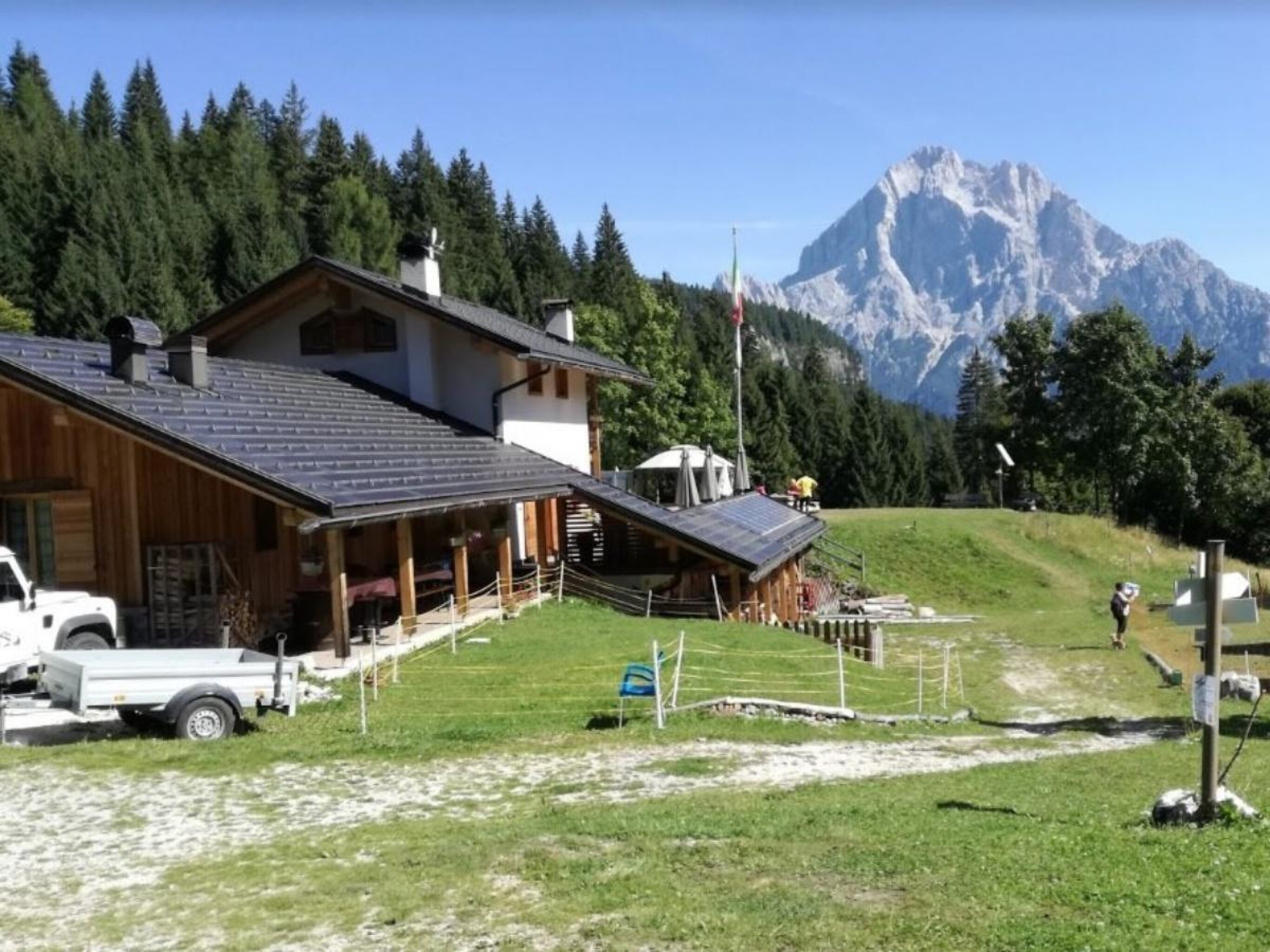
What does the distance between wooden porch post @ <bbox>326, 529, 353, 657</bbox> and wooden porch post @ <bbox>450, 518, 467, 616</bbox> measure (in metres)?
4.58

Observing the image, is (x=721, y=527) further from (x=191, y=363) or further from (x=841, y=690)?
(x=191, y=363)

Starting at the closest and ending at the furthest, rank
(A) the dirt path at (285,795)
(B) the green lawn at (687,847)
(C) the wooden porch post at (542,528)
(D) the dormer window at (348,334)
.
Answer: (B) the green lawn at (687,847) → (A) the dirt path at (285,795) → (C) the wooden porch post at (542,528) → (D) the dormer window at (348,334)

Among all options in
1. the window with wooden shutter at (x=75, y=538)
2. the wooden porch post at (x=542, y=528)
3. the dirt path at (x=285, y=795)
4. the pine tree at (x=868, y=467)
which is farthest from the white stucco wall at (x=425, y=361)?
the pine tree at (x=868, y=467)

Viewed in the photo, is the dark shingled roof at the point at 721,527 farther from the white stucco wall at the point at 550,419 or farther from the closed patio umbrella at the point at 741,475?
the closed patio umbrella at the point at 741,475

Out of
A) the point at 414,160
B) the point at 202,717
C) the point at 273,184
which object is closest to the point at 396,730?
the point at 202,717

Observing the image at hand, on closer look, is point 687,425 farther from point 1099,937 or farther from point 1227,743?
point 1099,937

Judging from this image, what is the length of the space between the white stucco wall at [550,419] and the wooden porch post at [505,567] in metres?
4.63

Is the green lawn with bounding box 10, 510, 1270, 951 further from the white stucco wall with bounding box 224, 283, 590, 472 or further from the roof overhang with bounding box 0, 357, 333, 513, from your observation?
the white stucco wall with bounding box 224, 283, 590, 472

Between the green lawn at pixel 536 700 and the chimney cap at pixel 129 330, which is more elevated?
the chimney cap at pixel 129 330

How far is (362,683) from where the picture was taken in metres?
13.8

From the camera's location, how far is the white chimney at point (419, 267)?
29469 mm

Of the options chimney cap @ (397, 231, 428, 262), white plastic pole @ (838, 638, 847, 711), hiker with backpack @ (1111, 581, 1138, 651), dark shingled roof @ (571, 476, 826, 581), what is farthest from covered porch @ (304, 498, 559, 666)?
hiker with backpack @ (1111, 581, 1138, 651)

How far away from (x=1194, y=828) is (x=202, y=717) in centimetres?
1063

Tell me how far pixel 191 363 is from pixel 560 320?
1859cm
